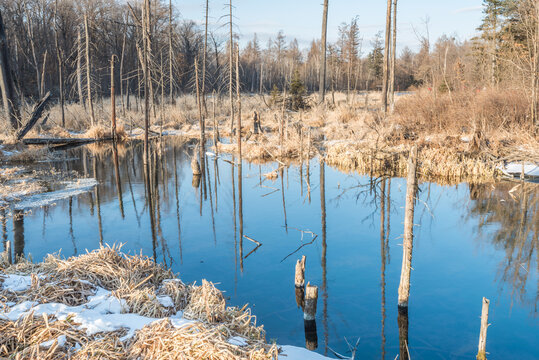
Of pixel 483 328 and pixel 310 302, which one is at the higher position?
pixel 483 328

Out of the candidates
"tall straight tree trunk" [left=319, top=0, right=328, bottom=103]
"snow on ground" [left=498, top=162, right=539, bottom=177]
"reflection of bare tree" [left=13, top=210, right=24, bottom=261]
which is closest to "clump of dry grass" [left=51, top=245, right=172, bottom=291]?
"reflection of bare tree" [left=13, top=210, right=24, bottom=261]

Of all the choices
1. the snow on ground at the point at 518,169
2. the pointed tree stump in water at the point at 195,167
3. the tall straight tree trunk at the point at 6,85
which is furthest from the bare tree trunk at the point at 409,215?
the tall straight tree trunk at the point at 6,85

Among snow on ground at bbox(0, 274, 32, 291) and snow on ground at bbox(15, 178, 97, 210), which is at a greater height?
snow on ground at bbox(0, 274, 32, 291)

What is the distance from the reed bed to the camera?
3656 mm

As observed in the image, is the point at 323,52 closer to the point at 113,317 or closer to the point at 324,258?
the point at 324,258

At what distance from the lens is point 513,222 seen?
10.2 meters

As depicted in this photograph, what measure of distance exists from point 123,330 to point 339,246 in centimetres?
577

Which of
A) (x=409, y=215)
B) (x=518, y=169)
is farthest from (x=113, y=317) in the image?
(x=518, y=169)

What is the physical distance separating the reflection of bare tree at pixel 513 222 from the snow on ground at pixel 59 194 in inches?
441

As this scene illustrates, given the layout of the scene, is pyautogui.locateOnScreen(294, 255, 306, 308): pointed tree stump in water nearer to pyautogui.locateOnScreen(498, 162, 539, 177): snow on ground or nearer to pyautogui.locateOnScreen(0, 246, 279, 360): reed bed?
pyautogui.locateOnScreen(0, 246, 279, 360): reed bed

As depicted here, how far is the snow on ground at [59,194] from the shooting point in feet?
37.8

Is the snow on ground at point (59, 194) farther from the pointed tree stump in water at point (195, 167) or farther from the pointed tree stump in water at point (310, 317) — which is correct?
the pointed tree stump in water at point (310, 317)

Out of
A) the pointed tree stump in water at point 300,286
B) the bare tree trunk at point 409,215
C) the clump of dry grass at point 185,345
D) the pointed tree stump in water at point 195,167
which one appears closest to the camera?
the clump of dry grass at point 185,345

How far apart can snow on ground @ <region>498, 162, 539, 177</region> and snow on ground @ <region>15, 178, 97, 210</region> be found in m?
14.1
